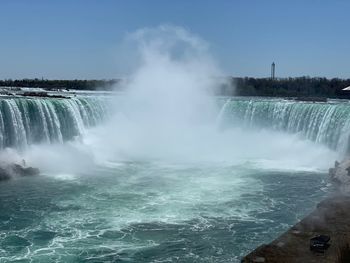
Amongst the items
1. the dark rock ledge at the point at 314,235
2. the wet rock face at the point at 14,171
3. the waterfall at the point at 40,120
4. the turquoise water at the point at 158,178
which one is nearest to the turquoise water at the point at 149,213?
the turquoise water at the point at 158,178

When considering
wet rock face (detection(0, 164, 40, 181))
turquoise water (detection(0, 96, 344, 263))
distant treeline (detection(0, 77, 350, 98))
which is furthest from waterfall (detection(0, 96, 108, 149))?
distant treeline (detection(0, 77, 350, 98))

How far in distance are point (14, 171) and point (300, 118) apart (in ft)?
47.9

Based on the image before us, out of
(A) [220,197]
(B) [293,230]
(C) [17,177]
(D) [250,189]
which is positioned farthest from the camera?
(C) [17,177]

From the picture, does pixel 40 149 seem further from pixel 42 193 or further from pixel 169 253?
pixel 169 253

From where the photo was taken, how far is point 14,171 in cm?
1783

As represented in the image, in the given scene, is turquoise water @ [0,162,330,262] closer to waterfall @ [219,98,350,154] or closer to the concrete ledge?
the concrete ledge

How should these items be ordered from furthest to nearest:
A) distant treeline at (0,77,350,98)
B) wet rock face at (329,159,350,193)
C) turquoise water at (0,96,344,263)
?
distant treeline at (0,77,350,98) < wet rock face at (329,159,350,193) < turquoise water at (0,96,344,263)

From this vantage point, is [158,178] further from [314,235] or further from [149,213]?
[314,235]

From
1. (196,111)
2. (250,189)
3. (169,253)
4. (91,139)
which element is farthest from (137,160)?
(169,253)

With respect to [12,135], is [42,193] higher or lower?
lower

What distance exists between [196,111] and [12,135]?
48.3 ft

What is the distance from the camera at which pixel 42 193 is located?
15.3 m

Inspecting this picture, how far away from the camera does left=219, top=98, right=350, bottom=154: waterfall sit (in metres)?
22.6

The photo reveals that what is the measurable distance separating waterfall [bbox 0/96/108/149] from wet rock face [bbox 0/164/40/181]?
1821 mm
